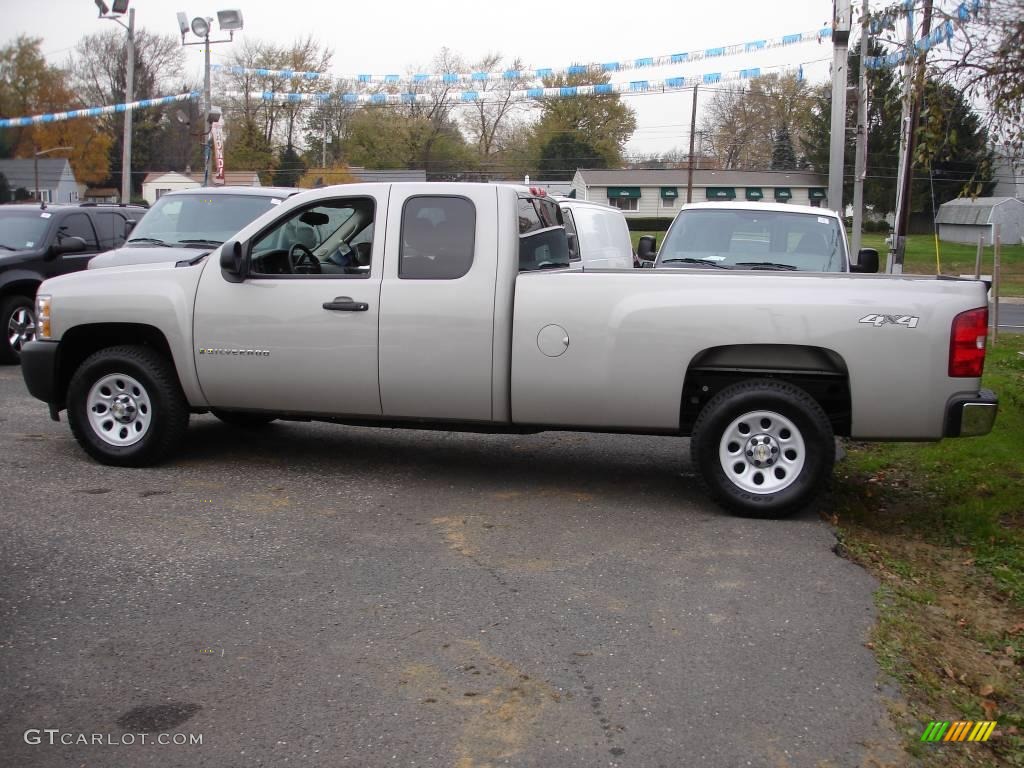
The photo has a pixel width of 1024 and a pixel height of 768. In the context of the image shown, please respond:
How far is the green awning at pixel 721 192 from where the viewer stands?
5935 cm

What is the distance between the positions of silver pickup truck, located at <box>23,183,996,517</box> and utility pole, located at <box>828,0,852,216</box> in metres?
9.33

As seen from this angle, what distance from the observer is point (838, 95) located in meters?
15.9

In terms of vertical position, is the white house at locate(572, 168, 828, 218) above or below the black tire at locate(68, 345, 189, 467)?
above

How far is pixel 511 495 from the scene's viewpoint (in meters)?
6.89

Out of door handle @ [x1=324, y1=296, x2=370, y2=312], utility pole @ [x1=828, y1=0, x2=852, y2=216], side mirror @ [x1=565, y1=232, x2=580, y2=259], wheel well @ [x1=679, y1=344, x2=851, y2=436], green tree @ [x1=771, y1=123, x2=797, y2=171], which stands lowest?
wheel well @ [x1=679, y1=344, x2=851, y2=436]

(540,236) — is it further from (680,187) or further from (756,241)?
(680,187)

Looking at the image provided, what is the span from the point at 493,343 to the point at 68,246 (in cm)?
765

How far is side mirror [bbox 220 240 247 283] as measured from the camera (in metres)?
6.98

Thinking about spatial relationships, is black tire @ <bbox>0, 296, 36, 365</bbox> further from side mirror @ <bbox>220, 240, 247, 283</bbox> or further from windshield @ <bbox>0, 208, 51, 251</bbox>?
side mirror @ <bbox>220, 240, 247, 283</bbox>

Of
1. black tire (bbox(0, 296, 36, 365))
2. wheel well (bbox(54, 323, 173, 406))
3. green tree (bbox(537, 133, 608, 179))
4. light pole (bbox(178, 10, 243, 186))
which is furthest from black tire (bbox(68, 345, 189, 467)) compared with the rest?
green tree (bbox(537, 133, 608, 179))

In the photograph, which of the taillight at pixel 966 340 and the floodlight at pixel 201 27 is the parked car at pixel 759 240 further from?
the floodlight at pixel 201 27

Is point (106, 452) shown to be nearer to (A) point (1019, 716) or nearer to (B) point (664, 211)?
(A) point (1019, 716)

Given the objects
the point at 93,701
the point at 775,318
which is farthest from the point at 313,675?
the point at 775,318

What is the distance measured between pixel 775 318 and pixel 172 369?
4.14 metres
